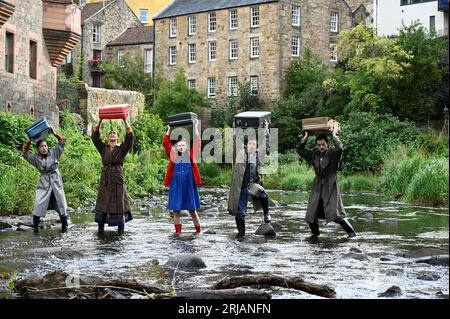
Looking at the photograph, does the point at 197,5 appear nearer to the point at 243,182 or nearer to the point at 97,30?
the point at 97,30

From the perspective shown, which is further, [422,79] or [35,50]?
[422,79]

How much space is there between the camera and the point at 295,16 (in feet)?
185

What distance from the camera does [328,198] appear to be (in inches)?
516

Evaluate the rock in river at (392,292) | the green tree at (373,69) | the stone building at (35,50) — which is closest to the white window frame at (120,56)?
the green tree at (373,69)

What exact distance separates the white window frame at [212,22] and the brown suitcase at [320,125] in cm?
4668

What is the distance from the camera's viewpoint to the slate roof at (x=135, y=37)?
64875mm

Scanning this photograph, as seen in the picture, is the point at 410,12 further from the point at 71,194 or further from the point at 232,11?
the point at 71,194

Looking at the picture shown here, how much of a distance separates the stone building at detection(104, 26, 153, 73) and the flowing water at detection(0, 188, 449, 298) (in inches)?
Answer: 1877

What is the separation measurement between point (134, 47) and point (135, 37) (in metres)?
1.20

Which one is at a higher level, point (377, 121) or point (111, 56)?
point (111, 56)

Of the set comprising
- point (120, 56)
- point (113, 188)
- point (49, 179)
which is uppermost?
point (120, 56)

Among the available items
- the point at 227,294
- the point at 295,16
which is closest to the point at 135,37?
the point at 295,16
